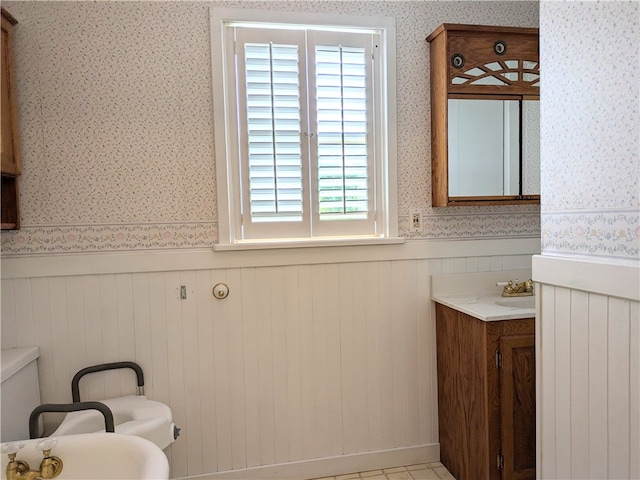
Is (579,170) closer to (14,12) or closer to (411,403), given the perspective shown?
(411,403)

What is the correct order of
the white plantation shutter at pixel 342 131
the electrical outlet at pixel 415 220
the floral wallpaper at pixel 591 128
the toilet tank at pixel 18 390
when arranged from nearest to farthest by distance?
the floral wallpaper at pixel 591 128 < the toilet tank at pixel 18 390 < the white plantation shutter at pixel 342 131 < the electrical outlet at pixel 415 220

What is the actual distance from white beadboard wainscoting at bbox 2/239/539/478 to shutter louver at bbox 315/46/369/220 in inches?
10.6

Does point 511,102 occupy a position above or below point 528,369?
above

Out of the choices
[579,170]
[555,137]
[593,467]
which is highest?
[555,137]

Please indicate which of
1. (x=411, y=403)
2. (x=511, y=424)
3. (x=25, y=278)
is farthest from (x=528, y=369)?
(x=25, y=278)

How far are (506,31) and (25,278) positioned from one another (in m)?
2.54

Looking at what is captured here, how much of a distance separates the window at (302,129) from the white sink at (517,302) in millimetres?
669

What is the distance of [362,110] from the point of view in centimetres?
235

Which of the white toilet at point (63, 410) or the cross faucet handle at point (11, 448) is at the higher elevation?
the cross faucet handle at point (11, 448)

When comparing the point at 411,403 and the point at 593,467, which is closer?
the point at 593,467

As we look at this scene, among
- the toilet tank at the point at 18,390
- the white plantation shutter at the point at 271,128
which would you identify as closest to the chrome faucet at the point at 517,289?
the white plantation shutter at the point at 271,128

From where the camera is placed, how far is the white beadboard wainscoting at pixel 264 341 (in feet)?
6.88

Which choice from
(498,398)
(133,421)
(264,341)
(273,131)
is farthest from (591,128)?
(133,421)

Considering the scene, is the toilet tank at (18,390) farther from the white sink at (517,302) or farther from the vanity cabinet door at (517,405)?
the white sink at (517,302)
